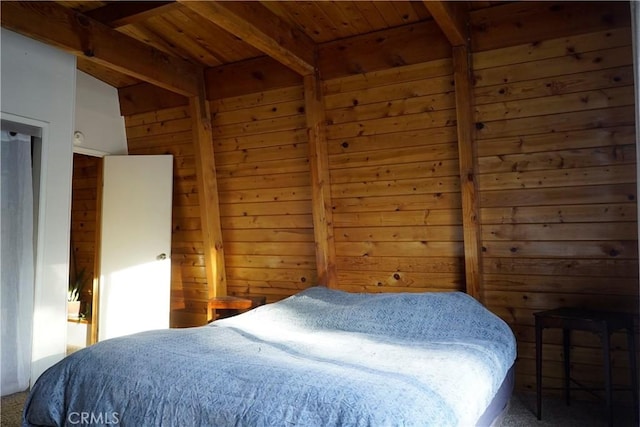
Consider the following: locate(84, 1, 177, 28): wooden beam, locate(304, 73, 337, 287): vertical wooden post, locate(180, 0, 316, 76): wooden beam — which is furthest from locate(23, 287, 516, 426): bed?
locate(84, 1, 177, 28): wooden beam

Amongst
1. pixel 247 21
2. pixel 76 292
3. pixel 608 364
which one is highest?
pixel 247 21

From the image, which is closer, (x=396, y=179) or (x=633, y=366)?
(x=633, y=366)

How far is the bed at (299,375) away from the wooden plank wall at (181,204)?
180cm

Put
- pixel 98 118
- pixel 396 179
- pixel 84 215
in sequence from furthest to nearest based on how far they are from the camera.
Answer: pixel 84 215 < pixel 98 118 < pixel 396 179

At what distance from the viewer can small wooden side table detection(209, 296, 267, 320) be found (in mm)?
3592

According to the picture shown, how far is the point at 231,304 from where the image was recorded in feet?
11.8

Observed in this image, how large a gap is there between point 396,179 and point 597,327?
1517mm

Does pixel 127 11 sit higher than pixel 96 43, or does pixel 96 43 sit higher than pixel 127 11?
pixel 127 11

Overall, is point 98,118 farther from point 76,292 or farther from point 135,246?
point 76,292

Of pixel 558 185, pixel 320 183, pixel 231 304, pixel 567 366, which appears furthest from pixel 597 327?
pixel 231 304

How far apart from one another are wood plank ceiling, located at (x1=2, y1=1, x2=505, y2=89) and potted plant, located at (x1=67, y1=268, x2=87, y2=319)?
2.57 meters

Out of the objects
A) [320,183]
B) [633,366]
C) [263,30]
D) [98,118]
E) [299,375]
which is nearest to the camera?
[299,375]

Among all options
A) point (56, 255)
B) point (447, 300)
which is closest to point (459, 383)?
point (447, 300)

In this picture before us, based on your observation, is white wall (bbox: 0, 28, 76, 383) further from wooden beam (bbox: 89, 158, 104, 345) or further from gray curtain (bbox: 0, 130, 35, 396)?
wooden beam (bbox: 89, 158, 104, 345)
